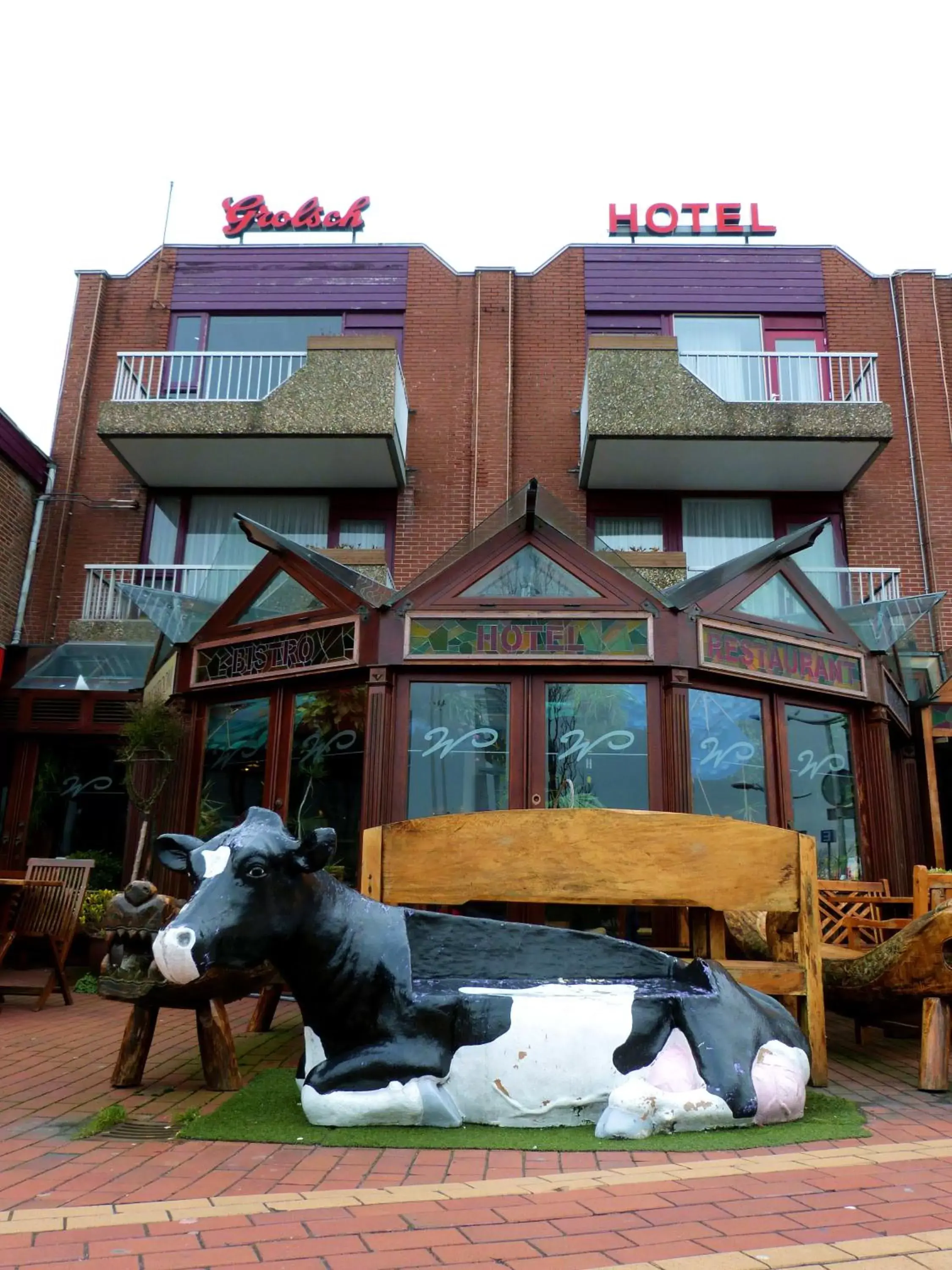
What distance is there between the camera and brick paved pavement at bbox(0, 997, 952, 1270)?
2602 millimetres

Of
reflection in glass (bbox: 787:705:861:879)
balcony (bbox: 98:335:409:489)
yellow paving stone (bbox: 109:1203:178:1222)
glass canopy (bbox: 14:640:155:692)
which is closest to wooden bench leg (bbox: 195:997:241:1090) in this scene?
yellow paving stone (bbox: 109:1203:178:1222)

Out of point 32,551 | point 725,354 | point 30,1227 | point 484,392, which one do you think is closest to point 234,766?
point 30,1227

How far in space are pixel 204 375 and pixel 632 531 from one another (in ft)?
22.3

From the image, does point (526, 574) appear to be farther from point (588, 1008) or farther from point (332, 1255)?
point (332, 1255)

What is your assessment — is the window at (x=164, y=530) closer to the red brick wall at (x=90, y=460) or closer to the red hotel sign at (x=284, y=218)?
the red brick wall at (x=90, y=460)

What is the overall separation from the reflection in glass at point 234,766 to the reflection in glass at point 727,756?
3665mm

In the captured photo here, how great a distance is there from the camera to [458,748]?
7668 mm

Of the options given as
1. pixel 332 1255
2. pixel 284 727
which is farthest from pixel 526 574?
pixel 332 1255

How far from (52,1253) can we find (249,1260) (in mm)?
554

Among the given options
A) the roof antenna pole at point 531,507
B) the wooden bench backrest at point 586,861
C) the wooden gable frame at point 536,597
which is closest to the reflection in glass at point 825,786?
the wooden gable frame at point 536,597

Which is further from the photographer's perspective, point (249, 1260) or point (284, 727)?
point (284, 727)

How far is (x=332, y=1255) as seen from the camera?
102 inches

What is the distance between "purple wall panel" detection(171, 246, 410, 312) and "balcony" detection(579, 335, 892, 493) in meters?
3.77

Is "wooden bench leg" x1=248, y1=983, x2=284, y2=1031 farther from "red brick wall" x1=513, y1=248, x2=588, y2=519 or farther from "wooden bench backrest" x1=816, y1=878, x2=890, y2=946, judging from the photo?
"red brick wall" x1=513, y1=248, x2=588, y2=519
